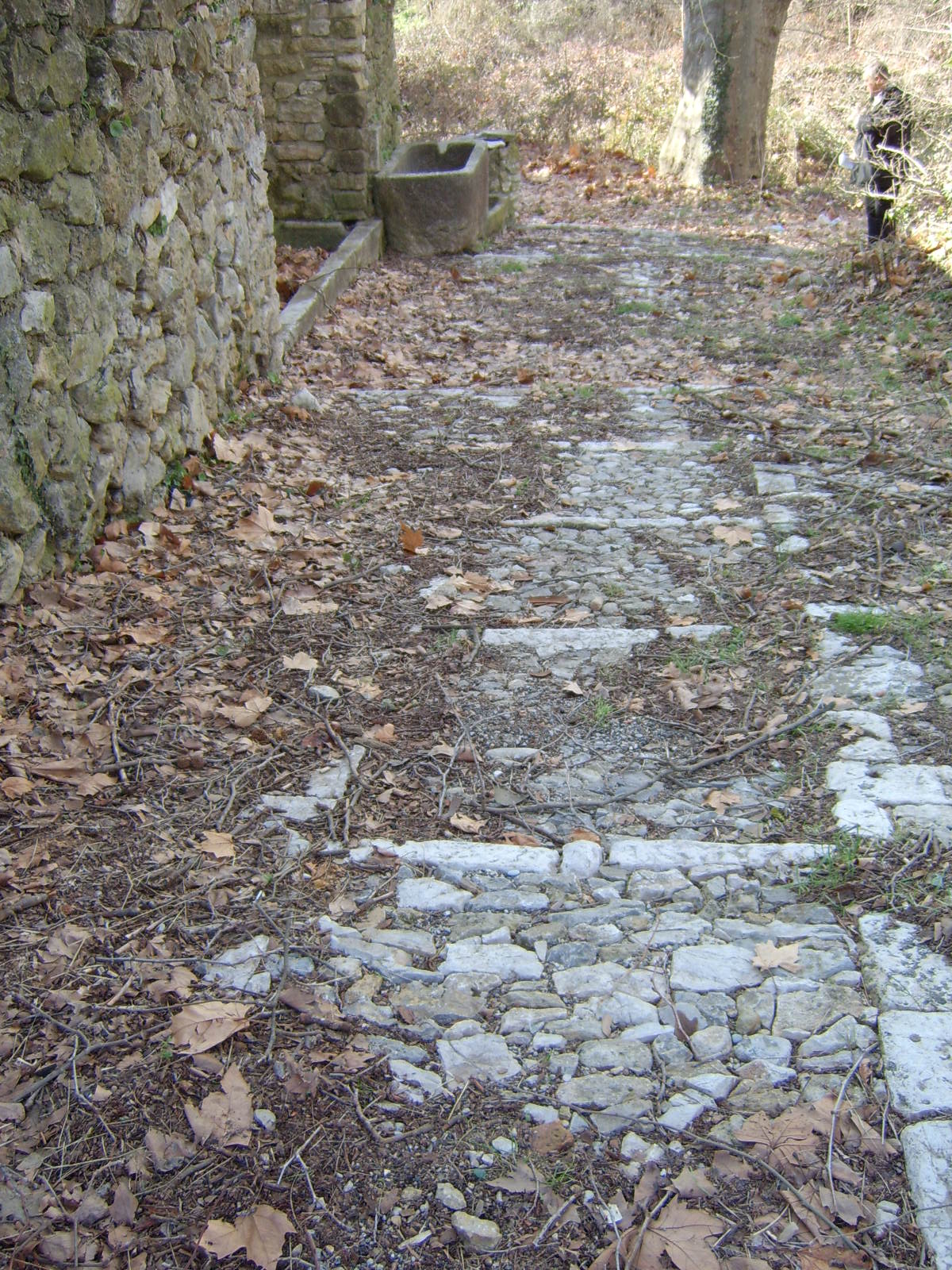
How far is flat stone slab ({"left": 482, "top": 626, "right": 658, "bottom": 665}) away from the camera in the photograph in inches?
153

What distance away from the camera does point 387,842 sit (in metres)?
2.94

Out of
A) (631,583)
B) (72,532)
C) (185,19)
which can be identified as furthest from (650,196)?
(72,532)

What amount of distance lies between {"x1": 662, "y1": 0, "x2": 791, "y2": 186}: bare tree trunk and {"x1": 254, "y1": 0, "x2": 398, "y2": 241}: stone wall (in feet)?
14.9

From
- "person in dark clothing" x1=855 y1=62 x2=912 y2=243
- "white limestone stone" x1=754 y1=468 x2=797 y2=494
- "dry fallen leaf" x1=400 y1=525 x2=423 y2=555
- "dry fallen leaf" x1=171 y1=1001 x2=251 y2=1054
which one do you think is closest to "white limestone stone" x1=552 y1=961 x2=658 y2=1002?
"dry fallen leaf" x1=171 y1=1001 x2=251 y2=1054

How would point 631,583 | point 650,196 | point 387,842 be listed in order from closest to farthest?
point 387,842 < point 631,583 < point 650,196

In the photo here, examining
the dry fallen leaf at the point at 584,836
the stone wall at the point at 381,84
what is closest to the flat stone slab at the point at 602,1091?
the dry fallen leaf at the point at 584,836

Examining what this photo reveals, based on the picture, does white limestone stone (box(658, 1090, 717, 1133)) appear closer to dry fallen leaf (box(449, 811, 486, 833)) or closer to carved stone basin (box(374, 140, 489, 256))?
dry fallen leaf (box(449, 811, 486, 833))

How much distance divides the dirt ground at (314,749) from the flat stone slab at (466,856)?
0.08 meters

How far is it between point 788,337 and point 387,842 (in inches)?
230

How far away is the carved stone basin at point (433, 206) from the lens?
31.3ft

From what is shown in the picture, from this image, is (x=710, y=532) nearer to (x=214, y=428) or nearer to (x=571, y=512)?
(x=571, y=512)

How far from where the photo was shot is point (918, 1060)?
7.12ft

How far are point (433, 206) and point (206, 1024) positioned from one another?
880 cm

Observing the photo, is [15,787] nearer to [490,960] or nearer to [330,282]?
[490,960]
